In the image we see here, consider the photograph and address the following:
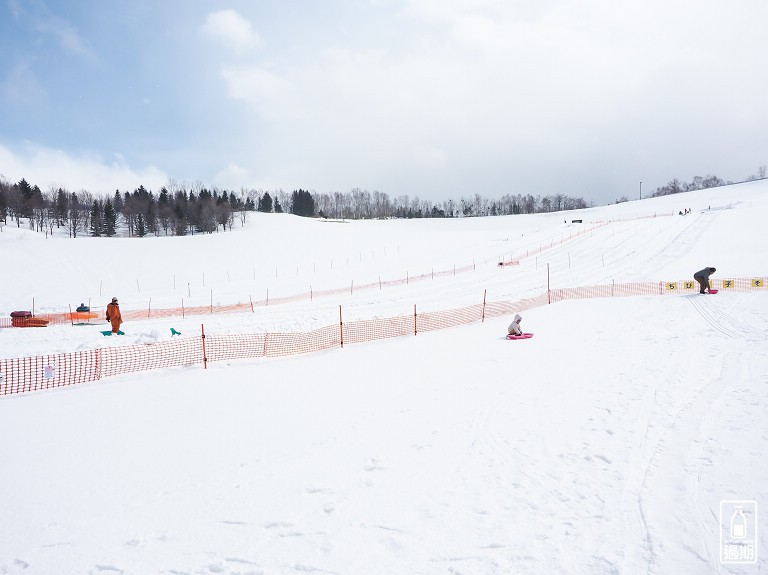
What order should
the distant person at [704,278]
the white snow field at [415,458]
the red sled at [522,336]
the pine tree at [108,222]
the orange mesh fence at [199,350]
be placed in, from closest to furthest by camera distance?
1. the white snow field at [415,458]
2. the orange mesh fence at [199,350]
3. the red sled at [522,336]
4. the distant person at [704,278]
5. the pine tree at [108,222]

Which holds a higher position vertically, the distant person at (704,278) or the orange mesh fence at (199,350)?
the distant person at (704,278)

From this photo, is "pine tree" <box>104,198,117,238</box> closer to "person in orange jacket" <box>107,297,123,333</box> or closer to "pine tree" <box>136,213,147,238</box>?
"pine tree" <box>136,213,147,238</box>

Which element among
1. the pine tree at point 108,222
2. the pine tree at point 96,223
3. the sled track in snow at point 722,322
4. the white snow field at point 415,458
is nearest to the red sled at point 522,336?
Result: the white snow field at point 415,458

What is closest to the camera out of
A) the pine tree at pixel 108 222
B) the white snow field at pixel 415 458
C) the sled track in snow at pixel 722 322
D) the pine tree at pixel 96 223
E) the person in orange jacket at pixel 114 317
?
the white snow field at pixel 415 458

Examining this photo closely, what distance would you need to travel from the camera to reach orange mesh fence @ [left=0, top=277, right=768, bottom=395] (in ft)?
38.8

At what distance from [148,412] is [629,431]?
9.16 metres

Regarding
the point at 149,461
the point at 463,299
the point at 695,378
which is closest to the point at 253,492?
the point at 149,461

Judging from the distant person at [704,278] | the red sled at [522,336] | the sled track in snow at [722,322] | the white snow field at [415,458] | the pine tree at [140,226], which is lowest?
the white snow field at [415,458]

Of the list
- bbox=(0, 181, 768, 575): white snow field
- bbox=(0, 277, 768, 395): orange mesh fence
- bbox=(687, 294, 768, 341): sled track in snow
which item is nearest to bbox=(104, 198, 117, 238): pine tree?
bbox=(0, 181, 768, 575): white snow field

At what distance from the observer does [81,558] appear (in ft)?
13.7

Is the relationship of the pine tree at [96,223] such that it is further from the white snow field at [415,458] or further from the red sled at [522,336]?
the red sled at [522,336]

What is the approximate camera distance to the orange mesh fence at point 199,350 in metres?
11.8

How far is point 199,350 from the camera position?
15.0 m

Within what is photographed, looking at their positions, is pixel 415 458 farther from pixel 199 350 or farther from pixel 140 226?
pixel 140 226
